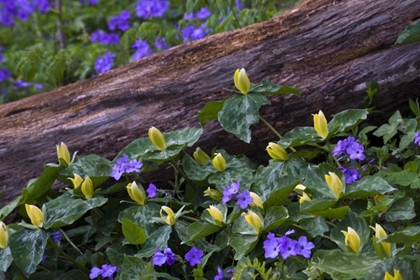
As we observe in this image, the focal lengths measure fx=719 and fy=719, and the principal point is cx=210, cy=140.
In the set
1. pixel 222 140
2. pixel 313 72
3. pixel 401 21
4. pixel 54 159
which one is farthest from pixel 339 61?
pixel 54 159

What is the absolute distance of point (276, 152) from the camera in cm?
238

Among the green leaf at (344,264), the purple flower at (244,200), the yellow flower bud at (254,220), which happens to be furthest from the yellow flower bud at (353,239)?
the purple flower at (244,200)

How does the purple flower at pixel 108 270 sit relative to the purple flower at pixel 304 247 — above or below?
below

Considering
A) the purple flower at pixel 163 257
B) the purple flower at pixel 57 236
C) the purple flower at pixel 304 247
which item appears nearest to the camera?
the purple flower at pixel 304 247

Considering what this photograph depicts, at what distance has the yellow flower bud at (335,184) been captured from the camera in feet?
6.92

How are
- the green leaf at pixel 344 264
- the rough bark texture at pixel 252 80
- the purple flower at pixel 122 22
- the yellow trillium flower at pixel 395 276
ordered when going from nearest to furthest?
the yellow trillium flower at pixel 395 276 < the green leaf at pixel 344 264 < the rough bark texture at pixel 252 80 < the purple flower at pixel 122 22

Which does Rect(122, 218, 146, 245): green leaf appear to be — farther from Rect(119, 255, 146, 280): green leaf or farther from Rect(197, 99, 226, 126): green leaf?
Rect(197, 99, 226, 126): green leaf

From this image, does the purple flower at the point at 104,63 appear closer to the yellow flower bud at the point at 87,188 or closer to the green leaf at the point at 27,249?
the yellow flower bud at the point at 87,188

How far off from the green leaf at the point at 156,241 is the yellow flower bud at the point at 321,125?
576mm

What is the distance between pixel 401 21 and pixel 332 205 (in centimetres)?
108

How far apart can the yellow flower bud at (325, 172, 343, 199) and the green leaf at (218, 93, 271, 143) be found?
0.40m

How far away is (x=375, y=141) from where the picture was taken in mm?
2900

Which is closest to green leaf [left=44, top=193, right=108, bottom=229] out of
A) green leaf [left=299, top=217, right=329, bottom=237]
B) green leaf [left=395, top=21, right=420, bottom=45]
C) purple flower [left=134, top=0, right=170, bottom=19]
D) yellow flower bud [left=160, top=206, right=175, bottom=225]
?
yellow flower bud [left=160, top=206, right=175, bottom=225]

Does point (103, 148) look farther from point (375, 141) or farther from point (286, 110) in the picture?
point (375, 141)
